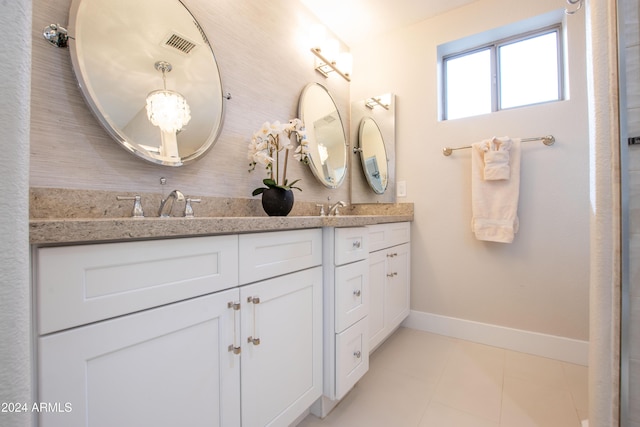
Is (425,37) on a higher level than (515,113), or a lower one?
higher

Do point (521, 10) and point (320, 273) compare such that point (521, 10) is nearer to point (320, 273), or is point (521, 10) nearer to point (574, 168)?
point (574, 168)

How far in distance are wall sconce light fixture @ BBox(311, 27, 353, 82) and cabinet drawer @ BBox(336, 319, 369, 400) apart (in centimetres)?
185

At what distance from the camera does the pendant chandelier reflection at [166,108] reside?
3.66ft

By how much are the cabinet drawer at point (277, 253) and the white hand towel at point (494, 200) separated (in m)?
1.32

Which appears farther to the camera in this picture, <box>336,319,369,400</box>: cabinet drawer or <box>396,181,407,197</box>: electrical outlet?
<box>396,181,407,197</box>: electrical outlet

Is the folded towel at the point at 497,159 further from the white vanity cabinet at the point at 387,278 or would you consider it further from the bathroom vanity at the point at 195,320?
the bathroom vanity at the point at 195,320

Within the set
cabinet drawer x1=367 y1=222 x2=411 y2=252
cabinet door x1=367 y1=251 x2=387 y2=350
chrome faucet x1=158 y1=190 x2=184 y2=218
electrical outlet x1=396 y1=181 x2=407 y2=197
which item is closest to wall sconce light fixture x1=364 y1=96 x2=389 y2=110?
electrical outlet x1=396 y1=181 x2=407 y2=197

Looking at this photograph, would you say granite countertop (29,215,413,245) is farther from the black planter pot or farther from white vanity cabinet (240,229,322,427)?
the black planter pot

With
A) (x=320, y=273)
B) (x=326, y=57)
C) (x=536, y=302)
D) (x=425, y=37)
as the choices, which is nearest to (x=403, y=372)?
(x=320, y=273)

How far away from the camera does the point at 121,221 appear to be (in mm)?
597

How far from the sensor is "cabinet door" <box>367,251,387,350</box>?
62.9 inches

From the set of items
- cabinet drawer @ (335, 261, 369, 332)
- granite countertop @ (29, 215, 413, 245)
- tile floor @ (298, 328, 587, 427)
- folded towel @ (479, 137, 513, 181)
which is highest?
folded towel @ (479, 137, 513, 181)

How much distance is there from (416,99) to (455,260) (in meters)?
1.32

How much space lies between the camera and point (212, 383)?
0.79m
